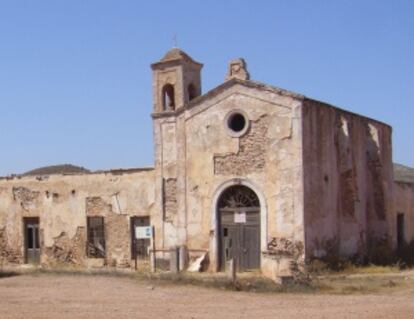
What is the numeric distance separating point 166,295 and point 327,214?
8.26m

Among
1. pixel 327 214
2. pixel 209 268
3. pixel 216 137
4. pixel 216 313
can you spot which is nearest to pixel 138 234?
pixel 209 268

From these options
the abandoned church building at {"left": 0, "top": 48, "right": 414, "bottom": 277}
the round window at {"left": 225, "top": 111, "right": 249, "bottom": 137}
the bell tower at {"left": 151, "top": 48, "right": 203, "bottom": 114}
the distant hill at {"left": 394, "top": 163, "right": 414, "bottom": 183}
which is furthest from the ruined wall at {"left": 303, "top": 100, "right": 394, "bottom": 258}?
the distant hill at {"left": 394, "top": 163, "right": 414, "bottom": 183}

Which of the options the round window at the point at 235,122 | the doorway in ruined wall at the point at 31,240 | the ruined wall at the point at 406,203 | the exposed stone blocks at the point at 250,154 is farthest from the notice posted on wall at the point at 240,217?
the doorway in ruined wall at the point at 31,240

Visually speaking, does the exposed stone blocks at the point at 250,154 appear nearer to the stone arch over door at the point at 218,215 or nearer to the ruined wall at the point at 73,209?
the stone arch over door at the point at 218,215

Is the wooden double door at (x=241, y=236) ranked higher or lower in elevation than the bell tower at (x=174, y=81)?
lower

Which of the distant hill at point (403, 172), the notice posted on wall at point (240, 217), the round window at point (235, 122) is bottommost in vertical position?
the notice posted on wall at point (240, 217)

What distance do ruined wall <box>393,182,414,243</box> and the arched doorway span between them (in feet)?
26.6

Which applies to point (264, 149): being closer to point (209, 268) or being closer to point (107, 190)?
point (209, 268)

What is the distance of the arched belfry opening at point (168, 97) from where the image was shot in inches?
962

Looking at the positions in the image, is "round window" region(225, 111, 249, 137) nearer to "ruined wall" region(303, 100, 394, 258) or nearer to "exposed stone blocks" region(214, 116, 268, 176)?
"exposed stone blocks" region(214, 116, 268, 176)

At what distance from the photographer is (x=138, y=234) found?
2322 centimetres

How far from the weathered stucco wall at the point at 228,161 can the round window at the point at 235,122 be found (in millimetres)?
144

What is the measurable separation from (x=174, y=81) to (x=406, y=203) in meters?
11.7

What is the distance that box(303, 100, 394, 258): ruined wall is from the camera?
21.5 m
